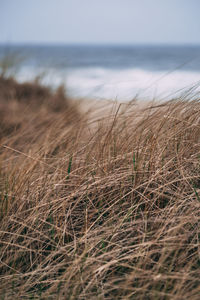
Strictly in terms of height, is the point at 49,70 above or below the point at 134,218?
above

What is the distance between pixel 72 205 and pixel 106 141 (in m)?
0.38

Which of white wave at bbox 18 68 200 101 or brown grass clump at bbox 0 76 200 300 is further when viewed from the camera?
white wave at bbox 18 68 200 101

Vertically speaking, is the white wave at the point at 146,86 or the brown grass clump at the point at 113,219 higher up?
the white wave at the point at 146,86

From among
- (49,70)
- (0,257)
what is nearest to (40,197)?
(0,257)

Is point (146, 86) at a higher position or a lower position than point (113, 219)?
higher

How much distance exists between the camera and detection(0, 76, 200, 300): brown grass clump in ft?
3.03

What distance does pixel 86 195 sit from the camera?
4.11ft

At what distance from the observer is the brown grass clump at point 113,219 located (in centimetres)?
92

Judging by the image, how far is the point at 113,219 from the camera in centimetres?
113

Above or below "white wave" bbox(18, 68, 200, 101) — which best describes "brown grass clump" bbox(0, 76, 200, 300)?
below

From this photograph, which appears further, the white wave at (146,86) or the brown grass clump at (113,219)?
the white wave at (146,86)

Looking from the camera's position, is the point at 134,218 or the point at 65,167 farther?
the point at 65,167

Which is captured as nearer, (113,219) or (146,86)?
(113,219)

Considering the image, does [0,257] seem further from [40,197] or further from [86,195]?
[86,195]
